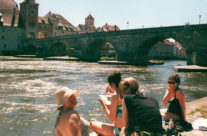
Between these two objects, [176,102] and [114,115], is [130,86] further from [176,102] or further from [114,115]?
[176,102]

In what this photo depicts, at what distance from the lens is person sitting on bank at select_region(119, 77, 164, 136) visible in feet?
10.7

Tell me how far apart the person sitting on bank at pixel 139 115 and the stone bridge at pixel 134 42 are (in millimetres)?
28521

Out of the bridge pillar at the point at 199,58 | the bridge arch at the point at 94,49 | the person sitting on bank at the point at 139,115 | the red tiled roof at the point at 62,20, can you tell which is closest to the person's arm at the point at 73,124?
the person sitting on bank at the point at 139,115

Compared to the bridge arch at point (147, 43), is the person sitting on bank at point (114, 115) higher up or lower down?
lower down

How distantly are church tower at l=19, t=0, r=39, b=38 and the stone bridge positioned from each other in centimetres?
691

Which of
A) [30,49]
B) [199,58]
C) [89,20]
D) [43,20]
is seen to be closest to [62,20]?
[43,20]

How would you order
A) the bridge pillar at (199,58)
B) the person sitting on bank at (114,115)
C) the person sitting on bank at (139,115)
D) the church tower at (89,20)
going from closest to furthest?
the person sitting on bank at (139,115) → the person sitting on bank at (114,115) → the bridge pillar at (199,58) → the church tower at (89,20)

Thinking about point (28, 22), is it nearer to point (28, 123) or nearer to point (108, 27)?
point (108, 27)

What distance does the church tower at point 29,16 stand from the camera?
7419 centimetres

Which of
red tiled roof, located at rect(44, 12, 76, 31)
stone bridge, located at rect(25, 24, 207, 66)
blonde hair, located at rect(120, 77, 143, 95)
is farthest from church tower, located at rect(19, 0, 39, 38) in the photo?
blonde hair, located at rect(120, 77, 143, 95)

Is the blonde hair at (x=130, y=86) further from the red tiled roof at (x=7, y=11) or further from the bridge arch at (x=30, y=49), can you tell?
the red tiled roof at (x=7, y=11)

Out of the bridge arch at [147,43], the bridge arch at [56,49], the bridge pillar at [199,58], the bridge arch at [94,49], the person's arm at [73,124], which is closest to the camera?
the person's arm at [73,124]

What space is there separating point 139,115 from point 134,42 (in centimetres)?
4106

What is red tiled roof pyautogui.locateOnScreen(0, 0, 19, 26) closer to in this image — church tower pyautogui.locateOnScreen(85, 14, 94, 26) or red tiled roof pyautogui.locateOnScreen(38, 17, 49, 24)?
red tiled roof pyautogui.locateOnScreen(38, 17, 49, 24)
